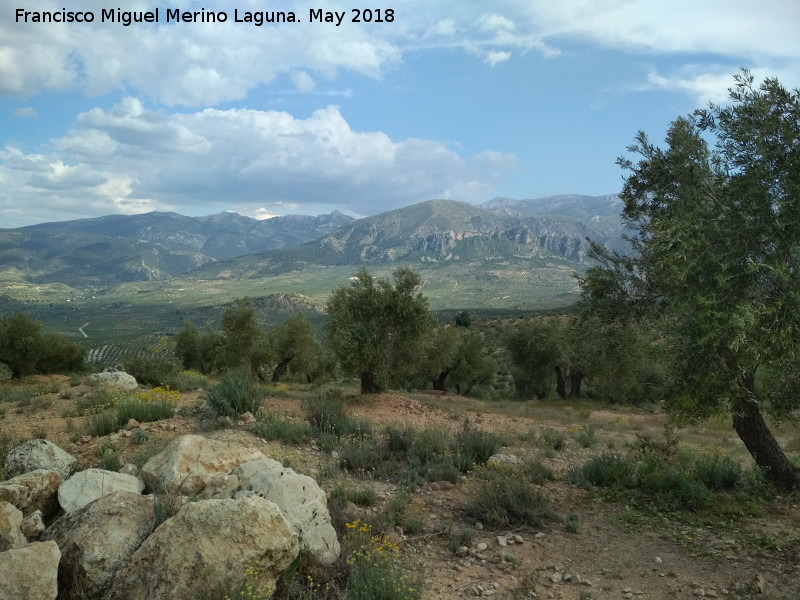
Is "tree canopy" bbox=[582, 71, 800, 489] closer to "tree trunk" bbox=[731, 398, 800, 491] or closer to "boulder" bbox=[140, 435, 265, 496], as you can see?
"tree trunk" bbox=[731, 398, 800, 491]

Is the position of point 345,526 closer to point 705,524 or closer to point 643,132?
point 705,524

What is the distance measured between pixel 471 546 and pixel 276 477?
3.31 metres

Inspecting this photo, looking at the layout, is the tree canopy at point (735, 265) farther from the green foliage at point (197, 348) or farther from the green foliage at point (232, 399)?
the green foliage at point (197, 348)

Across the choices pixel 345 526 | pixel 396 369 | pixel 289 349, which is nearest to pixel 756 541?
pixel 345 526

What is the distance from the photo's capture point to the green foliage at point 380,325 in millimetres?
24109

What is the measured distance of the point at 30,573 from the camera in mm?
5332

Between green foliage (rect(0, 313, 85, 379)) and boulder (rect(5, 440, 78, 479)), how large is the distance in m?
28.9

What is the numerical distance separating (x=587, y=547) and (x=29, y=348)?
36.8 metres

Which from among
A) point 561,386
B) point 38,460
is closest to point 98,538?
point 38,460

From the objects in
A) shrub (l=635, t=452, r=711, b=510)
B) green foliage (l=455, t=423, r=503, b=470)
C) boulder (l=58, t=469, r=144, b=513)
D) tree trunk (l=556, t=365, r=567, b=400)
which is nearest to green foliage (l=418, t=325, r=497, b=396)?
tree trunk (l=556, t=365, r=567, b=400)

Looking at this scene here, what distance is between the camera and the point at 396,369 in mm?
25750

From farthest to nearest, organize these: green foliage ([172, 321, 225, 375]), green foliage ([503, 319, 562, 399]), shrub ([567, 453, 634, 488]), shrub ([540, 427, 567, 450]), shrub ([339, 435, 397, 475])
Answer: green foliage ([172, 321, 225, 375]), green foliage ([503, 319, 562, 399]), shrub ([540, 427, 567, 450]), shrub ([567, 453, 634, 488]), shrub ([339, 435, 397, 475])

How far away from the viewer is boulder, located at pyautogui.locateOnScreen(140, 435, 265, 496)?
768cm

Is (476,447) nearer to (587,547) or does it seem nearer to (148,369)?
(587,547)
